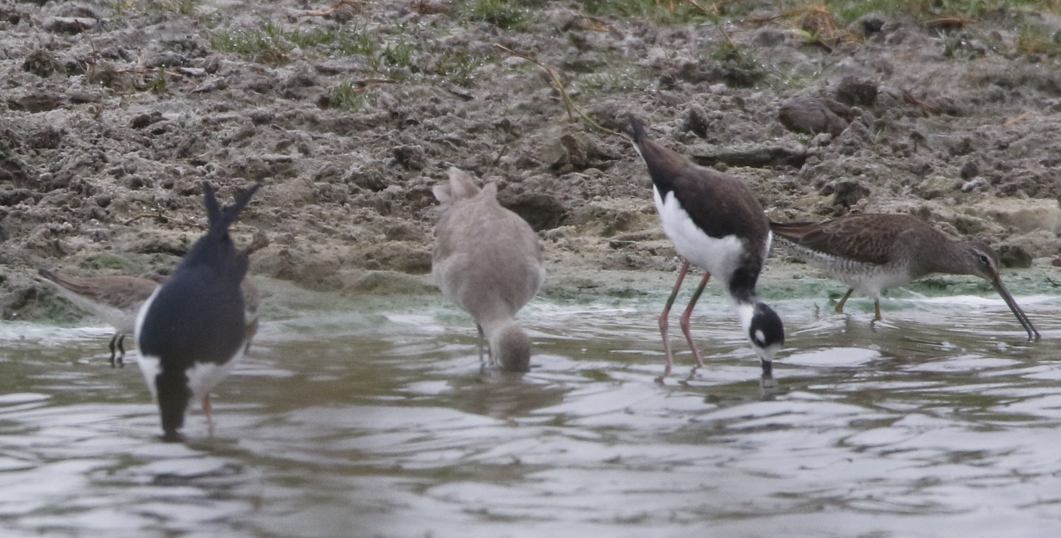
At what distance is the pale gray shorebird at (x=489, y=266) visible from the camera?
7.54 metres

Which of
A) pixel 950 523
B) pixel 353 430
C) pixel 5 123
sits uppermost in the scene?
pixel 5 123

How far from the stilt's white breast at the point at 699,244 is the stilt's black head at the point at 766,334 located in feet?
1.96

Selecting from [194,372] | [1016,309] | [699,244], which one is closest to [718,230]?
[699,244]

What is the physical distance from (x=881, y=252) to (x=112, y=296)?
15.2ft

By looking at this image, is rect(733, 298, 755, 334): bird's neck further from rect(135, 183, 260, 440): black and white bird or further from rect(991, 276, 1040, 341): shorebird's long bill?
rect(135, 183, 260, 440): black and white bird

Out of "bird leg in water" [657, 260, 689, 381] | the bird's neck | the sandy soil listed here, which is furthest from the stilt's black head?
the sandy soil

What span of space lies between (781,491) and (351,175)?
205 inches

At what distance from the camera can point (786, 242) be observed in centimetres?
943

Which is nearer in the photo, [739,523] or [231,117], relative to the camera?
[739,523]

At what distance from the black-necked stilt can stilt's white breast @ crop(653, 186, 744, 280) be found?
9.10 ft

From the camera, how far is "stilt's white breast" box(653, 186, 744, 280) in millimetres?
7688

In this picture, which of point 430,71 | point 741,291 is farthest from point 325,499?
point 430,71

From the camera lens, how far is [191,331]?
214 inches

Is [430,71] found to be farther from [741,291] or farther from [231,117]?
[741,291]
